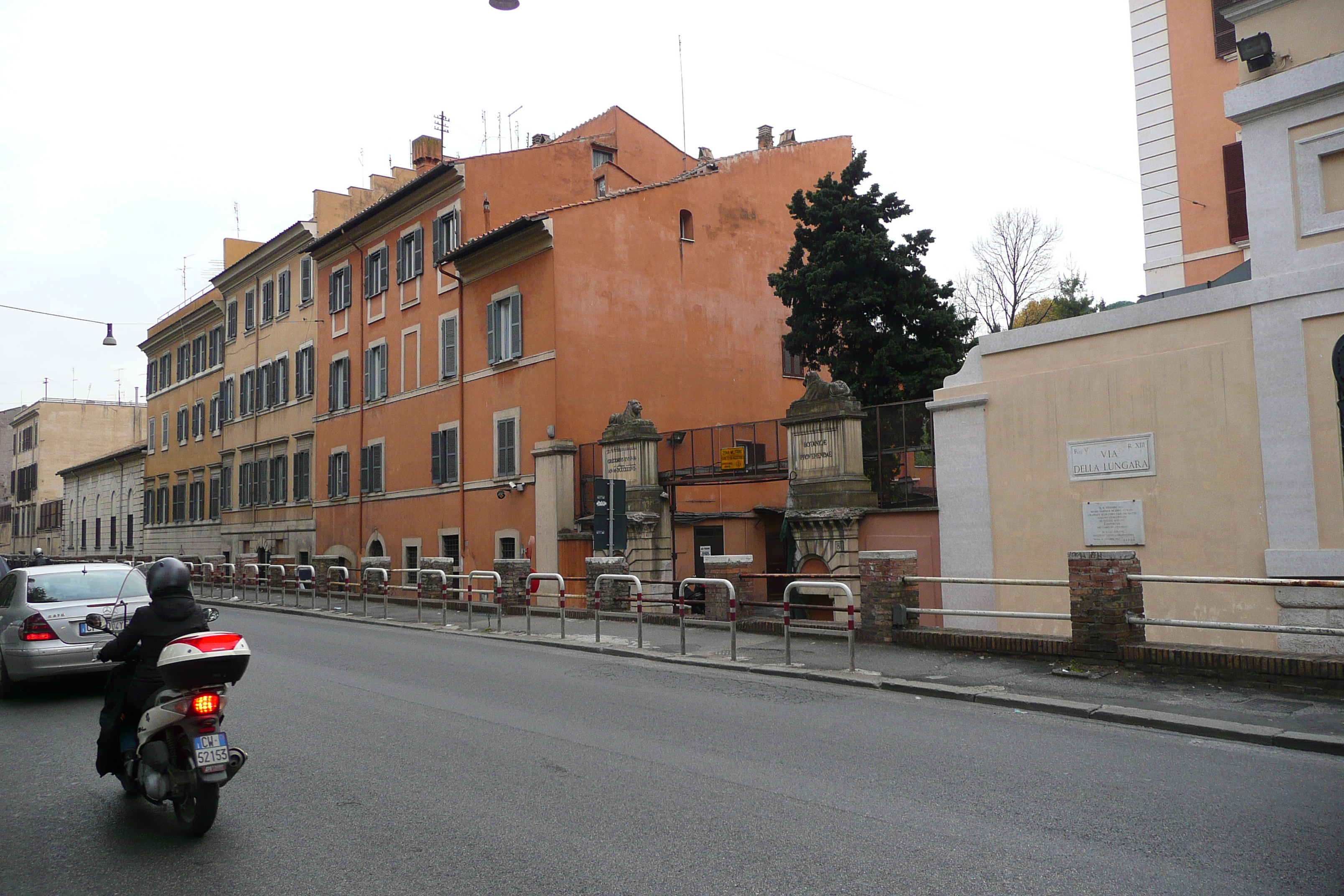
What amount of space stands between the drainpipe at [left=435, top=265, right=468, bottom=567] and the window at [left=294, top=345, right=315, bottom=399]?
10570 mm

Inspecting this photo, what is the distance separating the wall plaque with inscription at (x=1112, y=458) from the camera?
1384cm

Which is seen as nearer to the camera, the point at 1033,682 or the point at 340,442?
the point at 1033,682

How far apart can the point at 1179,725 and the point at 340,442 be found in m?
31.5

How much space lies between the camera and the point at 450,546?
2950 centimetres

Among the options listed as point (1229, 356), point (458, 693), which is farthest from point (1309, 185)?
point (458, 693)

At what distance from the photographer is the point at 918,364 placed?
2516 cm

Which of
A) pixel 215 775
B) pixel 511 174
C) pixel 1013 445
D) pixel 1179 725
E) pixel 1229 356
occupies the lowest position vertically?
pixel 1179 725

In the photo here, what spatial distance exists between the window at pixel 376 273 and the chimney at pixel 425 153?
3574 mm

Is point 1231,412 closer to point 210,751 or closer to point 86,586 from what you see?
point 210,751

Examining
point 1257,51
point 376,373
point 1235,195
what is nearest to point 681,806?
point 1257,51

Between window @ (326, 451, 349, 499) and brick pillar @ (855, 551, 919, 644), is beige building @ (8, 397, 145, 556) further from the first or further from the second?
brick pillar @ (855, 551, 919, 644)

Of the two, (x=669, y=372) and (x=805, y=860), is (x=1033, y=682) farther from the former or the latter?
(x=669, y=372)

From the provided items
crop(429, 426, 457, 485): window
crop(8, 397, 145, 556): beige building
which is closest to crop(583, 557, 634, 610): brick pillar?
crop(429, 426, 457, 485): window

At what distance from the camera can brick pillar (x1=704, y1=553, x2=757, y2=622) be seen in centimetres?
1653
